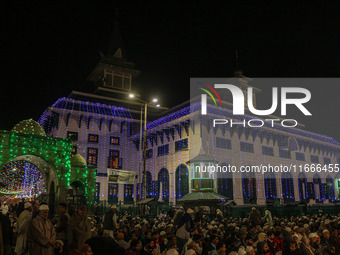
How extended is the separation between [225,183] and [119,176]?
12.7 m

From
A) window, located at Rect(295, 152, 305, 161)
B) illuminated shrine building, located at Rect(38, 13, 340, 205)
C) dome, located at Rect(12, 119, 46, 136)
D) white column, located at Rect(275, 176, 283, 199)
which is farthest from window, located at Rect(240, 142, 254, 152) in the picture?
dome, located at Rect(12, 119, 46, 136)

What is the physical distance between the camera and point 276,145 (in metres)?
44.5

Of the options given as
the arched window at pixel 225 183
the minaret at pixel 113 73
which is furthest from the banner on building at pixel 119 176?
the minaret at pixel 113 73

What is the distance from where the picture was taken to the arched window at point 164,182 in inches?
1508

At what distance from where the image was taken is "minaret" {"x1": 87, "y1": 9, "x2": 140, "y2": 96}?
147 ft

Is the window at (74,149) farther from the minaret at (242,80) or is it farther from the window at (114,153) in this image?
the minaret at (242,80)

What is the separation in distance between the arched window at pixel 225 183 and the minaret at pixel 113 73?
18326 mm

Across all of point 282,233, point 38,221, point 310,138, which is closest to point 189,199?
point 282,233

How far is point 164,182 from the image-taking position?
3906cm

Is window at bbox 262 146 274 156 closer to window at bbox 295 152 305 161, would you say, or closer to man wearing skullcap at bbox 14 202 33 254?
window at bbox 295 152 305 161

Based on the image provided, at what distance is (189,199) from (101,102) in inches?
843

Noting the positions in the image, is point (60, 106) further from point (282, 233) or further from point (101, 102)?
point (282, 233)

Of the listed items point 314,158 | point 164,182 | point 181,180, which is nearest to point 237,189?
point 181,180

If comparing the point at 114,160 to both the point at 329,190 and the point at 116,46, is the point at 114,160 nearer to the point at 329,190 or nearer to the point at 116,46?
the point at 116,46
